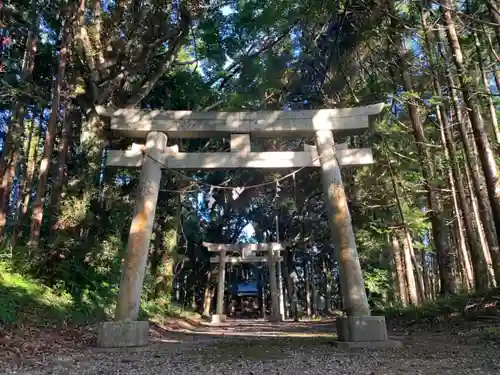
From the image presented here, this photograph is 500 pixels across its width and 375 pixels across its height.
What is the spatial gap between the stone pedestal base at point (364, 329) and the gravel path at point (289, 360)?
302 mm

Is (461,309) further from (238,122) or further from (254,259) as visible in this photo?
(254,259)

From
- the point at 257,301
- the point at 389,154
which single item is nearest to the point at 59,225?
the point at 389,154

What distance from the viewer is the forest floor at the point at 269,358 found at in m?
3.93

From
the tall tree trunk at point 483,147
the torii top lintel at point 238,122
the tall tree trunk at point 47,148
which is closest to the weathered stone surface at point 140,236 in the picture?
the torii top lintel at point 238,122

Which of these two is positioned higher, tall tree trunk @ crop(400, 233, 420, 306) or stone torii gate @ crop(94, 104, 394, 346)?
stone torii gate @ crop(94, 104, 394, 346)

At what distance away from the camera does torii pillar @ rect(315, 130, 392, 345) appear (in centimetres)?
543

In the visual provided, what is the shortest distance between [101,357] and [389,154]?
820cm

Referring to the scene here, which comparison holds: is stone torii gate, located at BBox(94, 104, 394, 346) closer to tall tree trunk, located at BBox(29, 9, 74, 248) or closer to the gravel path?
tall tree trunk, located at BBox(29, 9, 74, 248)

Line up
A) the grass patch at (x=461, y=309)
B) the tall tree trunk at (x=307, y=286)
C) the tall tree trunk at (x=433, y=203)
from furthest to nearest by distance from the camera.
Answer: the tall tree trunk at (x=307, y=286) → the tall tree trunk at (x=433, y=203) → the grass patch at (x=461, y=309)

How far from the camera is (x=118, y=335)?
5422 mm

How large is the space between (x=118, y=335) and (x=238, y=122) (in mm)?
3796

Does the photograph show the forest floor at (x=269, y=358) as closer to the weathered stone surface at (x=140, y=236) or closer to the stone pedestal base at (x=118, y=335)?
the stone pedestal base at (x=118, y=335)

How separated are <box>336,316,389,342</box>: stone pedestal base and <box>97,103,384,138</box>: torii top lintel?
3.08 metres

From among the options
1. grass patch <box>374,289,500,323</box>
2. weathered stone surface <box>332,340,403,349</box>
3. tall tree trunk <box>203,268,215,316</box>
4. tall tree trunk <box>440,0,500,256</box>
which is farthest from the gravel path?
tall tree trunk <box>203,268,215,316</box>
